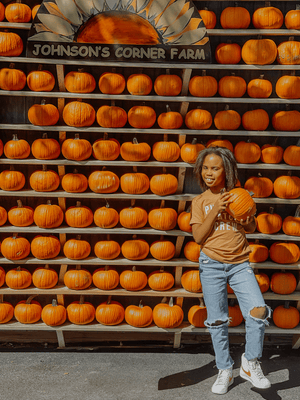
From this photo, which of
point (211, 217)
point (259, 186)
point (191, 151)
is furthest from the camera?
point (259, 186)

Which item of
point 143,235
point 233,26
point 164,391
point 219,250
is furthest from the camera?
point 143,235

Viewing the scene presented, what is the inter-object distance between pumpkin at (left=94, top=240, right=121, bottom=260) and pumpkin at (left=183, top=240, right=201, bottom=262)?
2.30 feet

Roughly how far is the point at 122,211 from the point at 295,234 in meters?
1.71

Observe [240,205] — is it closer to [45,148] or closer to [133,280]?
[133,280]

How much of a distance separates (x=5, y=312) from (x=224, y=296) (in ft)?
7.23

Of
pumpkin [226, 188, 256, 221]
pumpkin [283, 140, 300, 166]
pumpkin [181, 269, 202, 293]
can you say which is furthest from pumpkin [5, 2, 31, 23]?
pumpkin [181, 269, 202, 293]

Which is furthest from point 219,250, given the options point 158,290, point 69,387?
point 69,387

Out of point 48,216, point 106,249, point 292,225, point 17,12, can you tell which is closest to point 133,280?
point 106,249

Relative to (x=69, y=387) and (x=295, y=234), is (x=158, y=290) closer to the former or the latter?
(x=69, y=387)

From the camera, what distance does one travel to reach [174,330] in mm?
3887

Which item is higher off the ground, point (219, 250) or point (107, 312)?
point (219, 250)

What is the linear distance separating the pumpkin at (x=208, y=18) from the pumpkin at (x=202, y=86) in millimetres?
486

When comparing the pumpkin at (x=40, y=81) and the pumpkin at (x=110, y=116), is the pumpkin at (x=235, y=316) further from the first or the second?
the pumpkin at (x=40, y=81)

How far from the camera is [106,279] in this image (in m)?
3.88
